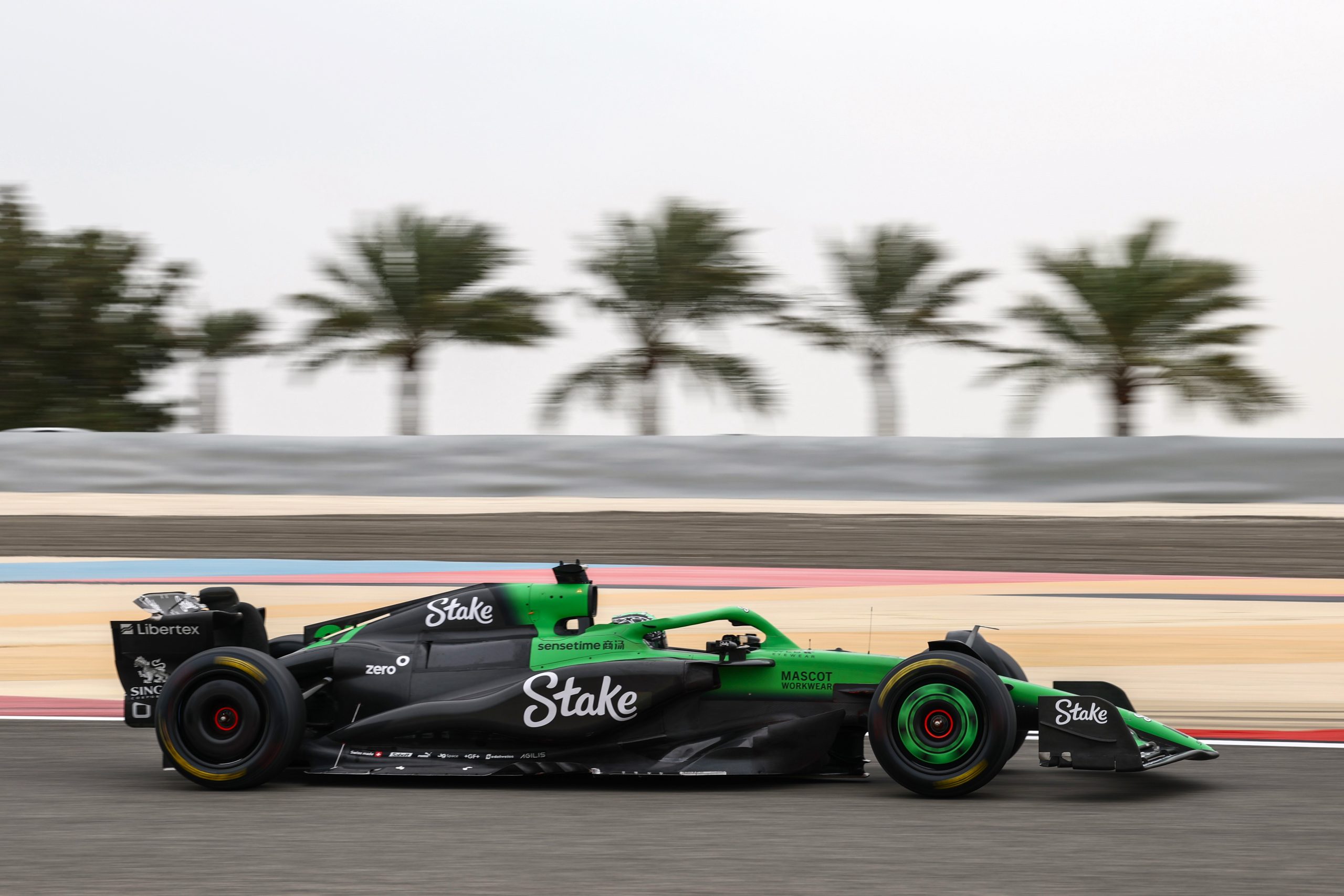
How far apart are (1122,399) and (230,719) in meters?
18.6

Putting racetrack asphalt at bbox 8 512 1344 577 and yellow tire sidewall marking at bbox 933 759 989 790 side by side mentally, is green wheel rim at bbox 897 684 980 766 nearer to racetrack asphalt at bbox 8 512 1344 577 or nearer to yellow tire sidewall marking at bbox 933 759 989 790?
yellow tire sidewall marking at bbox 933 759 989 790

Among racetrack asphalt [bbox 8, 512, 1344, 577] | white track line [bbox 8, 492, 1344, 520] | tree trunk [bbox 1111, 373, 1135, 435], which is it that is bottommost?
racetrack asphalt [bbox 8, 512, 1344, 577]

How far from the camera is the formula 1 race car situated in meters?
5.69

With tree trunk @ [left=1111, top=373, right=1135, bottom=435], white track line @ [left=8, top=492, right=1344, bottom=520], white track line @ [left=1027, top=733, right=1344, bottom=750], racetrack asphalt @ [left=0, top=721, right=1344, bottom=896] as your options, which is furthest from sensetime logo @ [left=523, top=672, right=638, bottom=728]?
tree trunk @ [left=1111, top=373, right=1135, bottom=435]

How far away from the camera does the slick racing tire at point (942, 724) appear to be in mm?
5582

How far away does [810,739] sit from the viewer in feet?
19.4

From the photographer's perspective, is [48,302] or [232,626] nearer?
[232,626]

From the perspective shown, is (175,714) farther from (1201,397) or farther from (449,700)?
(1201,397)

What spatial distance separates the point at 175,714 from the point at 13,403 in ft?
86.0

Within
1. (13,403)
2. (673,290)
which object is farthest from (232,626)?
(13,403)

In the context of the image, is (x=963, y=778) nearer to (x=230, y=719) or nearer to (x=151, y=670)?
(x=230, y=719)

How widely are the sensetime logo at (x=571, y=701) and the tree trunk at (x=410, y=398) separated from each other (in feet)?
47.0

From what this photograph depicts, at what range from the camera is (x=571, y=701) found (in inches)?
234

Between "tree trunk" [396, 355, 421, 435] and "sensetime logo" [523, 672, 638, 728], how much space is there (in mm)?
14311
